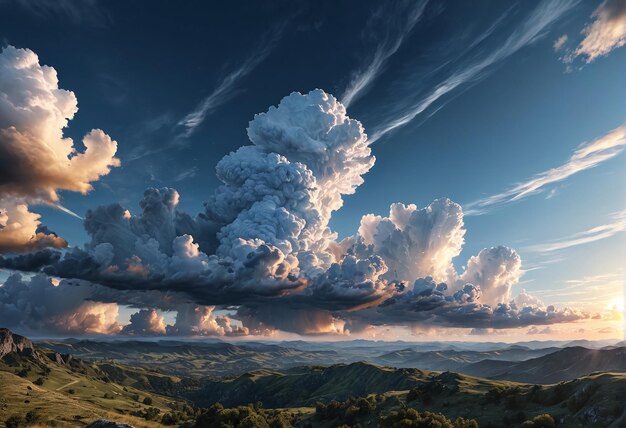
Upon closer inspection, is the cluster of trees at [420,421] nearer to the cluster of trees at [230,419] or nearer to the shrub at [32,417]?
the cluster of trees at [230,419]

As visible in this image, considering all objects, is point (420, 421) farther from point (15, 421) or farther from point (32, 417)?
point (32, 417)

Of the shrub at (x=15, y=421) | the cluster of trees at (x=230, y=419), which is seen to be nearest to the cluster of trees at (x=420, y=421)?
the cluster of trees at (x=230, y=419)

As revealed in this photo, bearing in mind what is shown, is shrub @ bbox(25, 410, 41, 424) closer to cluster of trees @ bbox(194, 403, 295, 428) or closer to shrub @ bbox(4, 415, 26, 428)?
shrub @ bbox(4, 415, 26, 428)

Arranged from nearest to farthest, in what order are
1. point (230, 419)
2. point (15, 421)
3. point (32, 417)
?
point (230, 419) < point (15, 421) < point (32, 417)

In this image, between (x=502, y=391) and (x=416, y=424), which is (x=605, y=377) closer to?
(x=502, y=391)

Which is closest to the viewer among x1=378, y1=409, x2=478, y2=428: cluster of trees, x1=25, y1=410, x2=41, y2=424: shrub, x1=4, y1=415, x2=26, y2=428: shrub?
x1=378, y1=409, x2=478, y2=428: cluster of trees

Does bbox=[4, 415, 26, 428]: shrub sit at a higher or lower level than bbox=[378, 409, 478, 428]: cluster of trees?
lower

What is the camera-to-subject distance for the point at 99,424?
296ft

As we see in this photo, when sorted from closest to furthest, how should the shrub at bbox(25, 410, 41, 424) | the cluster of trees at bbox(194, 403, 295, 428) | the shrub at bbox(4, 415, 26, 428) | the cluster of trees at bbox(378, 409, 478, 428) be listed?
the cluster of trees at bbox(378, 409, 478, 428) → the cluster of trees at bbox(194, 403, 295, 428) → the shrub at bbox(4, 415, 26, 428) → the shrub at bbox(25, 410, 41, 424)

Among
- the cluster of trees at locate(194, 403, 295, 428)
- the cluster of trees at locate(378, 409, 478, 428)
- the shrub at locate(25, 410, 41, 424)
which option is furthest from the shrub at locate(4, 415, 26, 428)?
the cluster of trees at locate(378, 409, 478, 428)

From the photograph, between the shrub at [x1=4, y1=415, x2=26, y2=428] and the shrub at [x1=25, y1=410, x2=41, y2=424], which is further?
the shrub at [x1=25, y1=410, x2=41, y2=424]

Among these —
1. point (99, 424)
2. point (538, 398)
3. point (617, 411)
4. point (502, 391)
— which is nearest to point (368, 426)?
point (502, 391)

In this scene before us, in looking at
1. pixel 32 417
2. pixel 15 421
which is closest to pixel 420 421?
pixel 15 421

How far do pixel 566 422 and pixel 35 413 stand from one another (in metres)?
219
